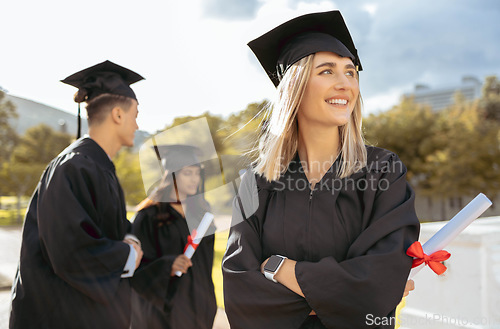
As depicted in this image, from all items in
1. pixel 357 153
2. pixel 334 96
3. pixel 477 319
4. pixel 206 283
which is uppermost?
pixel 334 96

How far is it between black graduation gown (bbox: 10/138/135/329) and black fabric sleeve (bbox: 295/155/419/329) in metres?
1.36

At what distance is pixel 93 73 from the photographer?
10.0 ft

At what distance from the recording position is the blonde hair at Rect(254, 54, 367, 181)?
6.26 ft

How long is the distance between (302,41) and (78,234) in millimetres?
1577

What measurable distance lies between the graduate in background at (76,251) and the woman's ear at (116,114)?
21 cm

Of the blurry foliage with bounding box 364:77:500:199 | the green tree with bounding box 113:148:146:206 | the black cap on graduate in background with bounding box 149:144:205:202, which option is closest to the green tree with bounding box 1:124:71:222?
the green tree with bounding box 113:148:146:206

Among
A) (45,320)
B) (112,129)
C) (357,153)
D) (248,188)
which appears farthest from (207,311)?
(357,153)

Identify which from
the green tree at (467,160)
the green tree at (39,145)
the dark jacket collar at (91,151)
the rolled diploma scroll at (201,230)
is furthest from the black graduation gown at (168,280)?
the green tree at (467,160)

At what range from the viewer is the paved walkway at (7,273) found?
5604mm

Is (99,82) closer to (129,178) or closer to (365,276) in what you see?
(365,276)

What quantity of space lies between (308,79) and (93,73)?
1.79m

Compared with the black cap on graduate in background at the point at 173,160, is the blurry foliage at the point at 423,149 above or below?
below

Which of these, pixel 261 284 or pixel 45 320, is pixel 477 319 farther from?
pixel 45 320

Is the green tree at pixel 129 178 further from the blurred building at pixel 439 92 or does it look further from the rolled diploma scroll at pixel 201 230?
the blurred building at pixel 439 92
